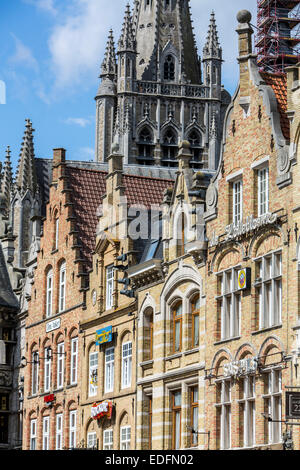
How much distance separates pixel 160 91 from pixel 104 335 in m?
80.4

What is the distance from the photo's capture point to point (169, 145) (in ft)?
437

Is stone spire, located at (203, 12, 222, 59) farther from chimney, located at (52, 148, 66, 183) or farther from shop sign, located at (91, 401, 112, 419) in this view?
shop sign, located at (91, 401, 112, 419)

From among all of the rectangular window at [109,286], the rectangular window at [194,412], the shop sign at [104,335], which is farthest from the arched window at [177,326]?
the rectangular window at [109,286]

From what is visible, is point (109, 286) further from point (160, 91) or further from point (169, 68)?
point (169, 68)

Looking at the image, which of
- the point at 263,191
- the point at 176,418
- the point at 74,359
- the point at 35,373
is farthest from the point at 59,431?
the point at 263,191

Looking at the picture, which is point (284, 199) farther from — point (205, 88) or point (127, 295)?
point (205, 88)

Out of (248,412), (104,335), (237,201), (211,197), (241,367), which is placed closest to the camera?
(248,412)

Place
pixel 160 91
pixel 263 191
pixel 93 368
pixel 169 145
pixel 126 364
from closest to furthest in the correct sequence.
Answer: pixel 263 191 → pixel 126 364 → pixel 93 368 → pixel 169 145 → pixel 160 91

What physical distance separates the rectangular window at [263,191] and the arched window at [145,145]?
86.6 meters

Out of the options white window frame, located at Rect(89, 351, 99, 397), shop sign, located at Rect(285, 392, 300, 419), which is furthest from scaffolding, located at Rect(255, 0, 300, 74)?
shop sign, located at Rect(285, 392, 300, 419)

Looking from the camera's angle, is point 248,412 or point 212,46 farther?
point 212,46

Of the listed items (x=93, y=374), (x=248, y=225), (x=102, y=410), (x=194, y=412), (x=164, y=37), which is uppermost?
(x=164, y=37)

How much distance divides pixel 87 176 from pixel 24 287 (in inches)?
445

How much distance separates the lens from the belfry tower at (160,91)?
134 metres
